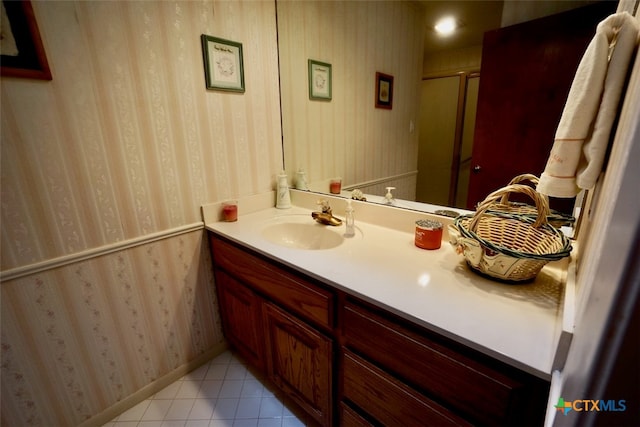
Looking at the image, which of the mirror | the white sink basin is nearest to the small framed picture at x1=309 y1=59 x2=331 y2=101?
the mirror

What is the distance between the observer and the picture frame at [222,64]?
1.27 metres

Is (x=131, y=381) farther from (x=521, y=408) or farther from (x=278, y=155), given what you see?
(x=521, y=408)

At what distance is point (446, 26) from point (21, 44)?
4.79 ft

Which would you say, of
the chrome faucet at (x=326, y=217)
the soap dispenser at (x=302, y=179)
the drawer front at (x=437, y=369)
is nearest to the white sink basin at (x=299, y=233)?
the chrome faucet at (x=326, y=217)

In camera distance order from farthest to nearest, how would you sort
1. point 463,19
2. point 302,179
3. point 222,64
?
point 302,179
point 222,64
point 463,19

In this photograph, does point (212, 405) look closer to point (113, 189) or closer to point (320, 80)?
point (113, 189)

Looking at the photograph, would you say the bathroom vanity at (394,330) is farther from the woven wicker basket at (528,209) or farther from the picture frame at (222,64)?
the picture frame at (222,64)

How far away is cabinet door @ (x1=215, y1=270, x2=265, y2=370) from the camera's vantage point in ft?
4.17

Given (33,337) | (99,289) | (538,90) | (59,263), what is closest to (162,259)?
(99,289)

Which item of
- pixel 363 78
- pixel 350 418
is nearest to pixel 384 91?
pixel 363 78

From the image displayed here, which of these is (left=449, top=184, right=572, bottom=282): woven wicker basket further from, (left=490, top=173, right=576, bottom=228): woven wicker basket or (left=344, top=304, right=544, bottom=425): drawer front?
(left=344, top=304, right=544, bottom=425): drawer front

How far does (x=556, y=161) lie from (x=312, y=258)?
733mm

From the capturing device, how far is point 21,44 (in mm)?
871

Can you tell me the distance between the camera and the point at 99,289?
3.80 feet
